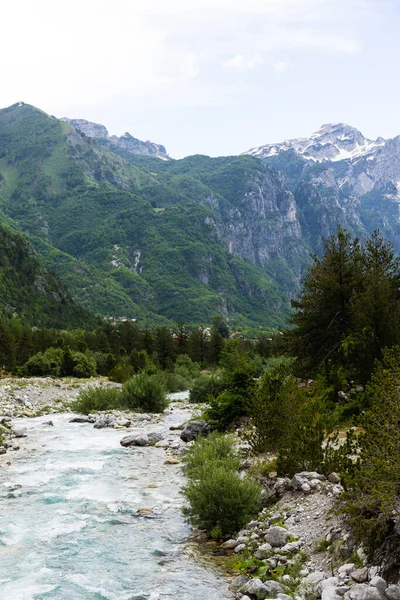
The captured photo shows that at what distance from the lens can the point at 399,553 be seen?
7.43 meters

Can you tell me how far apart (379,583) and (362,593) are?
0.28 meters

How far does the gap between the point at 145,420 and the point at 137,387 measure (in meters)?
4.60

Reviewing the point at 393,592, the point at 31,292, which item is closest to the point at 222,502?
the point at 393,592

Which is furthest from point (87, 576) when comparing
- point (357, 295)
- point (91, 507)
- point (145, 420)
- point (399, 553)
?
point (145, 420)

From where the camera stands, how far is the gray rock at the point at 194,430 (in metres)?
23.8

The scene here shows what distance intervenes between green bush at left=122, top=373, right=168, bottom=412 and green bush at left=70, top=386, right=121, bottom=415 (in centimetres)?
81

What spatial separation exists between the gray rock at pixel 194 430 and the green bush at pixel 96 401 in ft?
41.7

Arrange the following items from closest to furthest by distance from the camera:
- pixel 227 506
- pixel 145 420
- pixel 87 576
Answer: pixel 87 576 < pixel 227 506 < pixel 145 420

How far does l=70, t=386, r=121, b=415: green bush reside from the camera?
116 feet

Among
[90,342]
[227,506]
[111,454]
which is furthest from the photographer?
[90,342]

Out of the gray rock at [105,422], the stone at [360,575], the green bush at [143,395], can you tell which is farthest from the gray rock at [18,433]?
the stone at [360,575]

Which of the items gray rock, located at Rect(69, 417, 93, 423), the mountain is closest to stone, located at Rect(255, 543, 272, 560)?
gray rock, located at Rect(69, 417, 93, 423)

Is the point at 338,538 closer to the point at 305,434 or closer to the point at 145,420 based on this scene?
the point at 305,434

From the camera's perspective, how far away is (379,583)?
711cm
